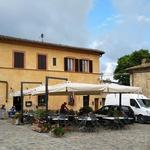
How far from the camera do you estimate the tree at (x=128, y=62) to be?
57.0 m

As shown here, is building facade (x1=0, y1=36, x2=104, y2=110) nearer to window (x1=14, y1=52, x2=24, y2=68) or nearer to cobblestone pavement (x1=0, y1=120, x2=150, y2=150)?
window (x1=14, y1=52, x2=24, y2=68)

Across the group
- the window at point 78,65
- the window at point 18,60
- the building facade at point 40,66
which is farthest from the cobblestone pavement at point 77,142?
the window at point 78,65

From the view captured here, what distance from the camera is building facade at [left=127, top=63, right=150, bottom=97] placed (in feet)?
114

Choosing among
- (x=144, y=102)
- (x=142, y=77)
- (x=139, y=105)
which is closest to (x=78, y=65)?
(x=142, y=77)

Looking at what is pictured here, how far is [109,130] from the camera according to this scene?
18922mm

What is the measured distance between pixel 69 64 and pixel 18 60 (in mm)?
5559

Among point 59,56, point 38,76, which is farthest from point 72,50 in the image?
point 38,76

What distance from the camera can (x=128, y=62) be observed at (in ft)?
191

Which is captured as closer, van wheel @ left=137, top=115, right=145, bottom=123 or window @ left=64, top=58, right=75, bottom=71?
van wheel @ left=137, top=115, right=145, bottom=123

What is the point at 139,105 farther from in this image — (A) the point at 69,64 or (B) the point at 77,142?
(B) the point at 77,142

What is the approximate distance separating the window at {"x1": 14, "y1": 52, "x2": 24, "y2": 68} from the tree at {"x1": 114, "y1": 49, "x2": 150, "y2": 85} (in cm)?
2598

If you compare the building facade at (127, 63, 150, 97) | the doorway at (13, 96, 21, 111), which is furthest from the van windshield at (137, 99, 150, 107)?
the doorway at (13, 96, 21, 111)

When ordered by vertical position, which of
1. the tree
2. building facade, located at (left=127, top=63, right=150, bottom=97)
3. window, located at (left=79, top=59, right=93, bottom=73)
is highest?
the tree

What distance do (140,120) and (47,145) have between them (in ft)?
45.3
